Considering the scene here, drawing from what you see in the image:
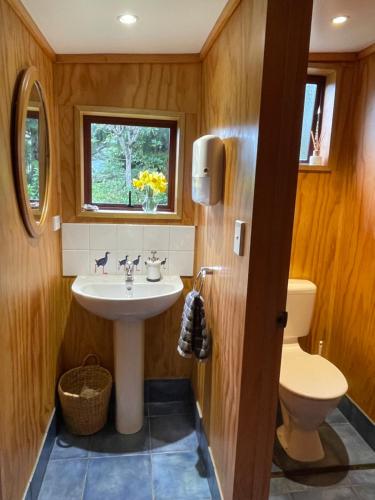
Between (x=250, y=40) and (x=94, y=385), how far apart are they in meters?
1.99

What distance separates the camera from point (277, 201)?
115 centimetres

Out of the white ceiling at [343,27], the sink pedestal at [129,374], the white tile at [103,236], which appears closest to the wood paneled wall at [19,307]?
the white tile at [103,236]

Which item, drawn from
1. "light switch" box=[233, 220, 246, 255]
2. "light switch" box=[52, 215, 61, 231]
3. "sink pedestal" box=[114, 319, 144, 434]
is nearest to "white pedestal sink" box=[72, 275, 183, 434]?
"sink pedestal" box=[114, 319, 144, 434]

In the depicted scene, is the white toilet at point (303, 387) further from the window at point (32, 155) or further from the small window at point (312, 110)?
the window at point (32, 155)

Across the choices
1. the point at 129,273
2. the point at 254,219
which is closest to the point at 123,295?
the point at 129,273

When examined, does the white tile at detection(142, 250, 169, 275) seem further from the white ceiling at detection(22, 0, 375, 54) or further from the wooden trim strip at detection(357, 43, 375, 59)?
the wooden trim strip at detection(357, 43, 375, 59)

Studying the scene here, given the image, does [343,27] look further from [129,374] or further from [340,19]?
[129,374]

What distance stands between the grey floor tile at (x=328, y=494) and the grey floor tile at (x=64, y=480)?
1.02 m

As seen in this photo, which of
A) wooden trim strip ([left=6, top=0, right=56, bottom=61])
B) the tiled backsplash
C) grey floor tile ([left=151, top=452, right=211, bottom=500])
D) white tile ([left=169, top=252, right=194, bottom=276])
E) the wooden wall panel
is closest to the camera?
the wooden wall panel

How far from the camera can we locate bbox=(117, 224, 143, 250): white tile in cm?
214

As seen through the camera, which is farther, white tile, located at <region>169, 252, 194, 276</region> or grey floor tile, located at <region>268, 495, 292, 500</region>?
white tile, located at <region>169, 252, 194, 276</region>

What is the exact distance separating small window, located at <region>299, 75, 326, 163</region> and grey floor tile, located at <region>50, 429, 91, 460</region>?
2097 mm

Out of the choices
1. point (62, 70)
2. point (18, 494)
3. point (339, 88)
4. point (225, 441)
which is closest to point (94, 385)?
point (18, 494)

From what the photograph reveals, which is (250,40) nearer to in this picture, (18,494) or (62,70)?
(62,70)
